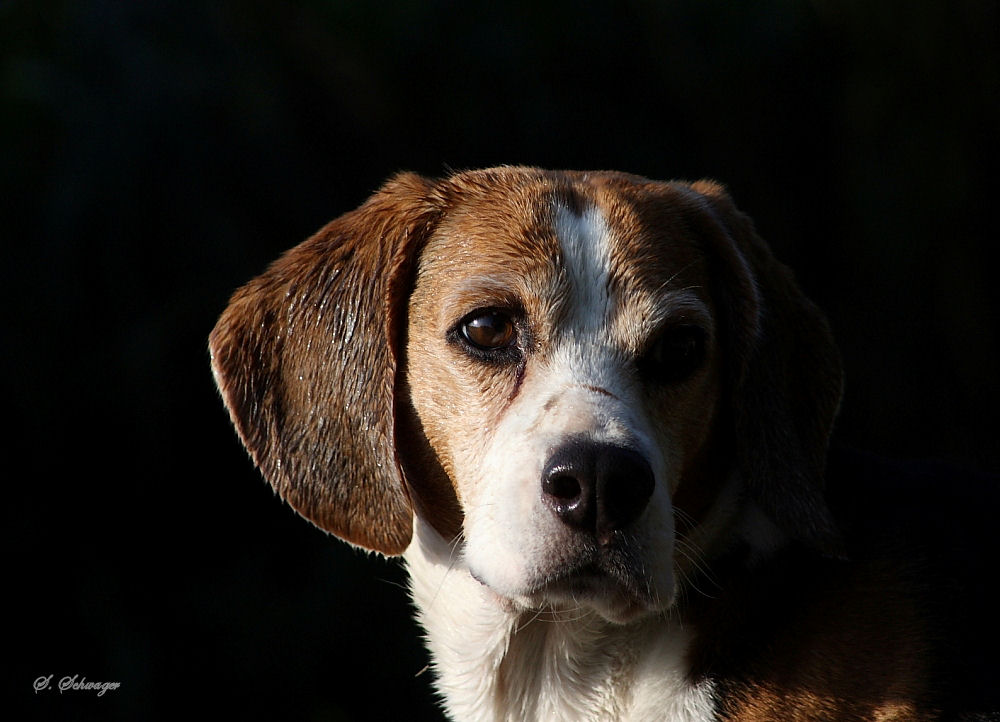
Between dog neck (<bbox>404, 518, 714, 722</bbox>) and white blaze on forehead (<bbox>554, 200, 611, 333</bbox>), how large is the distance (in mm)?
617

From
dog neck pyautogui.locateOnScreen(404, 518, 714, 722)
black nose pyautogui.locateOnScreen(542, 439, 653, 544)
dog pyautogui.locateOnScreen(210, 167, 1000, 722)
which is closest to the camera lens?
black nose pyautogui.locateOnScreen(542, 439, 653, 544)

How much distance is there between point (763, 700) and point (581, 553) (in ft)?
1.75

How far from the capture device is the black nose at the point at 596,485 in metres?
2.33

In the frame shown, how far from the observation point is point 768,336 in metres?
2.88

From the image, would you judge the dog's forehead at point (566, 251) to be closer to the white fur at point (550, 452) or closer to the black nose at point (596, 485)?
the white fur at point (550, 452)

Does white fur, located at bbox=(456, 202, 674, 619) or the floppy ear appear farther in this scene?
the floppy ear

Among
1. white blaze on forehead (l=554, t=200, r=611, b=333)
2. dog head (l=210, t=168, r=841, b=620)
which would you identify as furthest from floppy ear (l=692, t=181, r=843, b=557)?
white blaze on forehead (l=554, t=200, r=611, b=333)

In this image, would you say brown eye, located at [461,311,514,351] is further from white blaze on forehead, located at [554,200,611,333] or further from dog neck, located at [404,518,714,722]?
dog neck, located at [404,518,714,722]

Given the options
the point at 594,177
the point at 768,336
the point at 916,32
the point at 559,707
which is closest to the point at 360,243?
the point at 594,177

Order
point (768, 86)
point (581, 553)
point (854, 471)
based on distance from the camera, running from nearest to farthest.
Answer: point (581, 553) → point (854, 471) → point (768, 86)

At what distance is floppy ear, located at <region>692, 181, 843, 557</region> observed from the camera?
269 centimetres

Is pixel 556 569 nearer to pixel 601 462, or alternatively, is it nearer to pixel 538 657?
pixel 601 462

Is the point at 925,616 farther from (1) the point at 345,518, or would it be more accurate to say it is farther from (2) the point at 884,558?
(1) the point at 345,518

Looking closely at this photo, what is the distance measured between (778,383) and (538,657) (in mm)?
839
